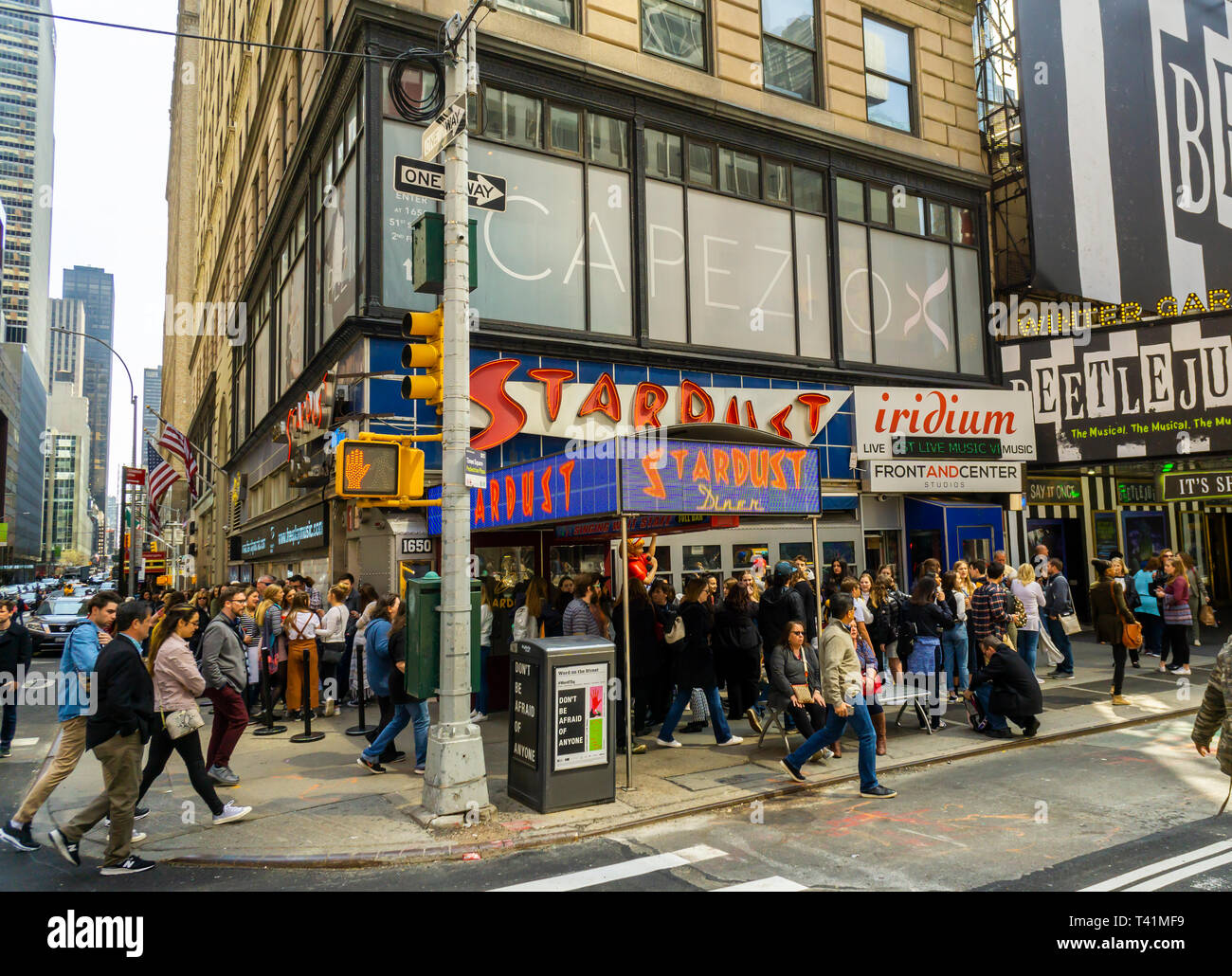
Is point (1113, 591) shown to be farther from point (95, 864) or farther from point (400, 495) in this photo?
point (95, 864)

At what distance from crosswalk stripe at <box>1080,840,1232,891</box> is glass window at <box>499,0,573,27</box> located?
638 inches

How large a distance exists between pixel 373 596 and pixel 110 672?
642cm

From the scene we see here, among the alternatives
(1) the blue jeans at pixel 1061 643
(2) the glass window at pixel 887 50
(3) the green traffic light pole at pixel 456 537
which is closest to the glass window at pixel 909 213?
(2) the glass window at pixel 887 50

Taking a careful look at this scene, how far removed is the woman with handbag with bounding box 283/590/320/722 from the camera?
1171 centimetres

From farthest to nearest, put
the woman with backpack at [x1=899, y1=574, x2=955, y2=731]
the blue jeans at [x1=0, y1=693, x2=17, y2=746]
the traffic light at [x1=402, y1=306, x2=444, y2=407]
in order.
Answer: the woman with backpack at [x1=899, y1=574, x2=955, y2=731] → the blue jeans at [x1=0, y1=693, x2=17, y2=746] → the traffic light at [x1=402, y1=306, x2=444, y2=407]

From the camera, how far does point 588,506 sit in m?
8.43

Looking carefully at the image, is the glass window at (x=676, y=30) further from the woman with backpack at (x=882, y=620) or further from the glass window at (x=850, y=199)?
the woman with backpack at (x=882, y=620)

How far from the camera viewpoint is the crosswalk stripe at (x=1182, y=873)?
5281 mm

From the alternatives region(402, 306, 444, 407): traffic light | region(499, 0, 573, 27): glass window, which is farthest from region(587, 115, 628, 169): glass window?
region(402, 306, 444, 407): traffic light

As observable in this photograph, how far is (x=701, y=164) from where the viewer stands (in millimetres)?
17969

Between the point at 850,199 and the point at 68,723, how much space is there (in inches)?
735

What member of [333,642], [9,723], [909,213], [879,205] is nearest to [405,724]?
[333,642]

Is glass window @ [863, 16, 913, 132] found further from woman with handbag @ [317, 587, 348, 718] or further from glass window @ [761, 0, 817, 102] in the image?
woman with handbag @ [317, 587, 348, 718]

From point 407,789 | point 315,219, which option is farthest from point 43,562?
point 407,789
